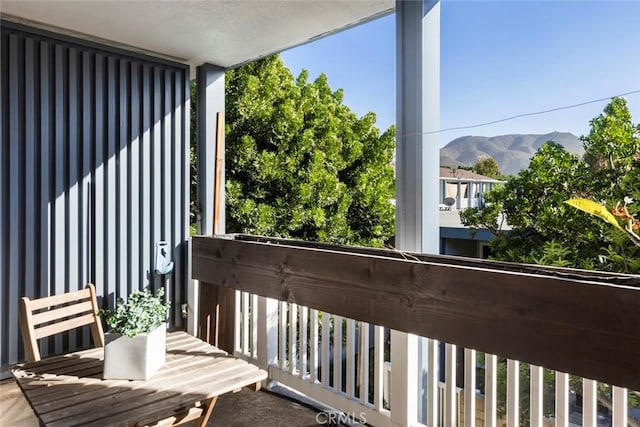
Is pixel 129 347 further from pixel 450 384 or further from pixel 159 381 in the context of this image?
pixel 450 384

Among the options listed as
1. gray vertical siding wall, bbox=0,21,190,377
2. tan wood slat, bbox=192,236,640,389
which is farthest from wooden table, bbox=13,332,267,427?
gray vertical siding wall, bbox=0,21,190,377

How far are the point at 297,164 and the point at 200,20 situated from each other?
128 inches

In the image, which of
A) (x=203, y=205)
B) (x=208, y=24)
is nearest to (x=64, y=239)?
(x=203, y=205)

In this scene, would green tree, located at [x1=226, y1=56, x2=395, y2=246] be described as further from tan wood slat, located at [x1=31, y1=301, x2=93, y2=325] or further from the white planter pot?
the white planter pot

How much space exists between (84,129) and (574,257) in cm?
325

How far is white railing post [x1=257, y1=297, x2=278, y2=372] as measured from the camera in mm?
2725

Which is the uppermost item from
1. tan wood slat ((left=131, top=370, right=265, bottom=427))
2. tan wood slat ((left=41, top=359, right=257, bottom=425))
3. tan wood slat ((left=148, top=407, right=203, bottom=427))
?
tan wood slat ((left=41, top=359, right=257, bottom=425))

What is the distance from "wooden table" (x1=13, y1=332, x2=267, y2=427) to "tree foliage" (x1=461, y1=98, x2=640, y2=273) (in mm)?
1719

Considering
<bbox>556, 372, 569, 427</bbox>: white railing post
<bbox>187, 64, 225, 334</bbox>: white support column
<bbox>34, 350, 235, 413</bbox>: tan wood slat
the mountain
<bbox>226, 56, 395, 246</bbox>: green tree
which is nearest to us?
<bbox>34, 350, 235, 413</bbox>: tan wood slat

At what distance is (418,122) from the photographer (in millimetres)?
2178

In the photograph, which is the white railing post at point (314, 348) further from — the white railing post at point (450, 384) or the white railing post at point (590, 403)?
the white railing post at point (590, 403)

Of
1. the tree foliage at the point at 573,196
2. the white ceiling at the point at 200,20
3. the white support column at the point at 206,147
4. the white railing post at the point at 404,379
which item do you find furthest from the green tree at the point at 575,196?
the white support column at the point at 206,147

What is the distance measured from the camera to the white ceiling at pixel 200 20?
8.13 feet

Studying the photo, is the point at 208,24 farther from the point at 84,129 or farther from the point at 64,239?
the point at 64,239
